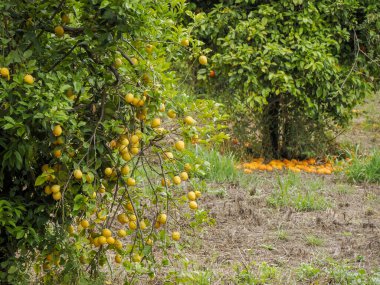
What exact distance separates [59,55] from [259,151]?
16.2 feet

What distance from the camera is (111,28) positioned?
2.96 meters

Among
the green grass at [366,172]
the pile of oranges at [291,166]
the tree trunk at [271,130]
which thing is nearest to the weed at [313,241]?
the green grass at [366,172]

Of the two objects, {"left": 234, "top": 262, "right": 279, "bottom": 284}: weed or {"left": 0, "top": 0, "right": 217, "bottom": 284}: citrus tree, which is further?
{"left": 234, "top": 262, "right": 279, "bottom": 284}: weed

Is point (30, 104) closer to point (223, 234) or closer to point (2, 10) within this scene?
point (2, 10)

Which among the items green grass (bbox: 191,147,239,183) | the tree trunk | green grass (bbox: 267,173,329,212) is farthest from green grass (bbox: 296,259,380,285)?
the tree trunk

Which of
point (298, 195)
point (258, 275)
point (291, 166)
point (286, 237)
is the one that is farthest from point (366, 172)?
point (258, 275)

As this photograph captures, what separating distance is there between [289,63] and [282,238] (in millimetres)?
2499

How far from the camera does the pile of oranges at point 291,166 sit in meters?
7.26

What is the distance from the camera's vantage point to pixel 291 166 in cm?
746

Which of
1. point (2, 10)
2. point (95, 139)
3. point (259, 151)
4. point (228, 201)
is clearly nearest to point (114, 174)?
point (95, 139)

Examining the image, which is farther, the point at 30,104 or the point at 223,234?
the point at 223,234

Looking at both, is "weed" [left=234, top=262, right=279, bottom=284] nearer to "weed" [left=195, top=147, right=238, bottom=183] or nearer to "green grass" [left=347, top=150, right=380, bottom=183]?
"weed" [left=195, top=147, right=238, bottom=183]

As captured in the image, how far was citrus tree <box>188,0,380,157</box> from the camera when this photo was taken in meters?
7.07

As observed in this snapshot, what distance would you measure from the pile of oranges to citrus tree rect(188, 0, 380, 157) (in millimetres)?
168
